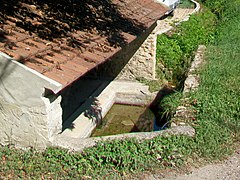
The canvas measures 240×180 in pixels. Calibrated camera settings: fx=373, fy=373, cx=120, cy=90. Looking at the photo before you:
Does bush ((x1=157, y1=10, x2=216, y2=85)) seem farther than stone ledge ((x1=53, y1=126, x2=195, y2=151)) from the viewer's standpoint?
Yes

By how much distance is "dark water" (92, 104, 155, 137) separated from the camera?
954 centimetres

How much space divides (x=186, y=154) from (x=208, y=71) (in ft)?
12.3

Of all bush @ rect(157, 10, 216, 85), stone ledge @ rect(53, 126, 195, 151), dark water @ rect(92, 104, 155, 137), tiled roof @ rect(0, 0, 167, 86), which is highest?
tiled roof @ rect(0, 0, 167, 86)

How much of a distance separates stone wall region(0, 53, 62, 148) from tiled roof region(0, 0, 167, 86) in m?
0.17

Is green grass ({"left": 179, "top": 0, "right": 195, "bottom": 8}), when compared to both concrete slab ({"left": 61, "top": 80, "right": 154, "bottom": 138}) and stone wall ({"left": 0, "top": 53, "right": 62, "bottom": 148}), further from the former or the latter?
stone wall ({"left": 0, "top": 53, "right": 62, "bottom": 148})

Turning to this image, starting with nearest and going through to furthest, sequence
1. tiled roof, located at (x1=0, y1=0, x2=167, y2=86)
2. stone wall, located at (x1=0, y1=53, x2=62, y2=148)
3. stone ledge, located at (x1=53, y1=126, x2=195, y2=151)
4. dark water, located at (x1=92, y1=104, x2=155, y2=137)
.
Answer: stone wall, located at (x1=0, y1=53, x2=62, y2=148)
tiled roof, located at (x1=0, y1=0, x2=167, y2=86)
stone ledge, located at (x1=53, y1=126, x2=195, y2=151)
dark water, located at (x1=92, y1=104, x2=155, y2=137)

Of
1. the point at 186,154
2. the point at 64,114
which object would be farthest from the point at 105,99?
the point at 186,154

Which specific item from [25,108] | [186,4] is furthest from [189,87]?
[186,4]

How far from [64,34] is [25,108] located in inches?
69.0

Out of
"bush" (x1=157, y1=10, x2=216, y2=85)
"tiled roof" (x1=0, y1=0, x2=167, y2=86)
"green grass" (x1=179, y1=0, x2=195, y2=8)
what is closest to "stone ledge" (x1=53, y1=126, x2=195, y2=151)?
"tiled roof" (x1=0, y1=0, x2=167, y2=86)

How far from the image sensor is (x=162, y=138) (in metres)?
5.96

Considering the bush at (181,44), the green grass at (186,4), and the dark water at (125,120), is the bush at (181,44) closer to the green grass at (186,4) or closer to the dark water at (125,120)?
the dark water at (125,120)

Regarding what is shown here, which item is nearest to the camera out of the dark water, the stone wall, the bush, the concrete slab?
the stone wall

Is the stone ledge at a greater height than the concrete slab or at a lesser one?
greater
